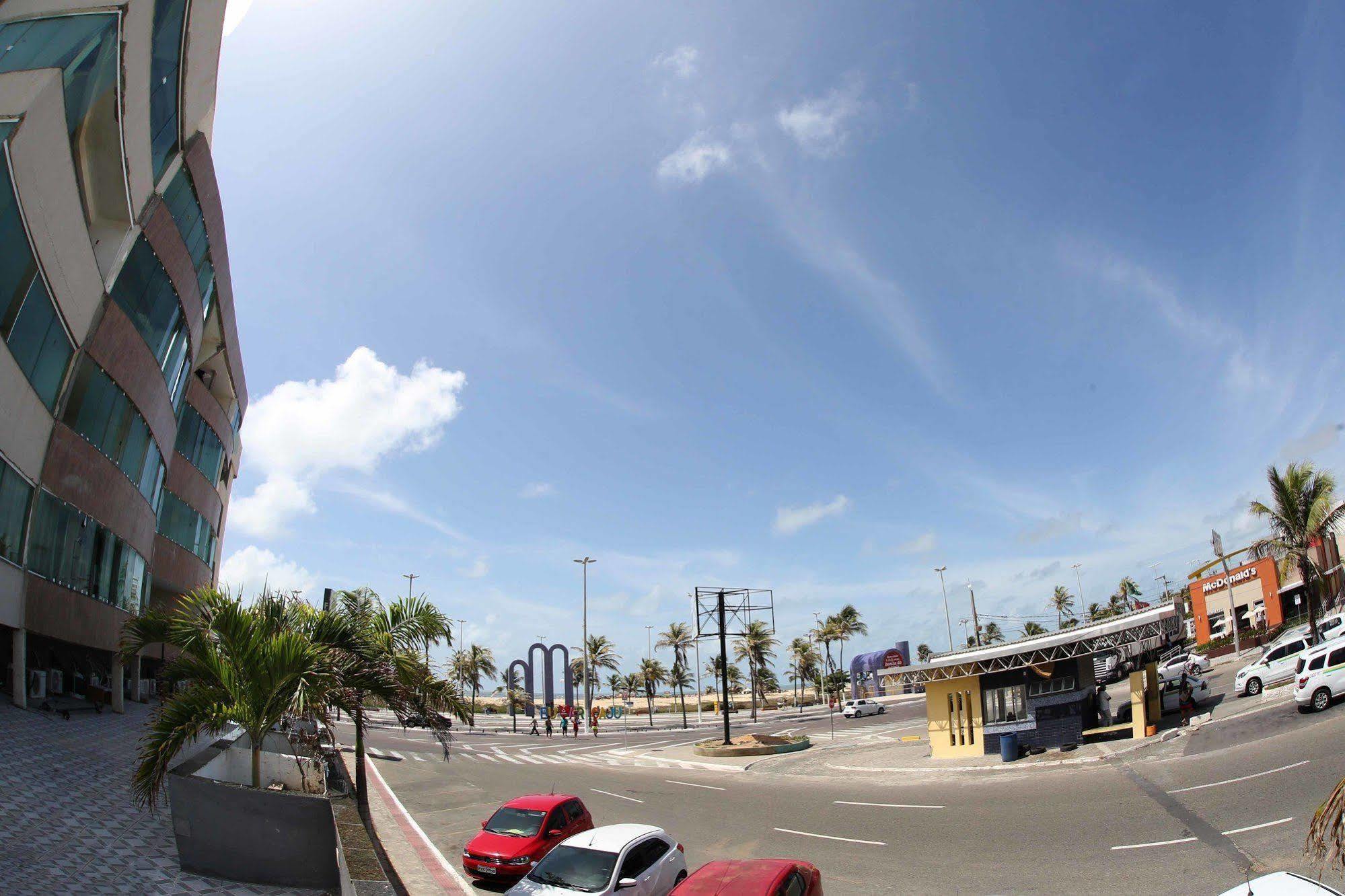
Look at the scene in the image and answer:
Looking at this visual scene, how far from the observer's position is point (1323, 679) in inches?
874

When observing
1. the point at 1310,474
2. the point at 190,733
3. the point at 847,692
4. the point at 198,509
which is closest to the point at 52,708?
the point at 190,733

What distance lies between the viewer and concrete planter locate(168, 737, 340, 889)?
1098 centimetres

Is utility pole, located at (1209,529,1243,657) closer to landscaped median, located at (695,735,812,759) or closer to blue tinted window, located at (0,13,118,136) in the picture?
landscaped median, located at (695,735,812,759)

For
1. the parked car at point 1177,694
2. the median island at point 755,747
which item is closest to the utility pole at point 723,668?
the median island at point 755,747

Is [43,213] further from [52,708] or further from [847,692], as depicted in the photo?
[847,692]

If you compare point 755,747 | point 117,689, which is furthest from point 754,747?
point 117,689

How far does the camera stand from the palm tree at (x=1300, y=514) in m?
33.5

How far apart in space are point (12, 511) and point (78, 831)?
13.4 metres

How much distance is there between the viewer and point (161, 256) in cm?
2569

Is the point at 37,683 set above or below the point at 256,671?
below

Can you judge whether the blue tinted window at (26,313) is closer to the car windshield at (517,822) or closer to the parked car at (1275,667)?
the car windshield at (517,822)

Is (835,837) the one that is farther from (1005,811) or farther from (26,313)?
(26,313)

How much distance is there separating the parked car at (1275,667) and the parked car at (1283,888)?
2858 centimetres

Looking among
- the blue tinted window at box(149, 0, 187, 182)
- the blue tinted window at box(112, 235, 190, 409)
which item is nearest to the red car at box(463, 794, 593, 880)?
the blue tinted window at box(112, 235, 190, 409)
